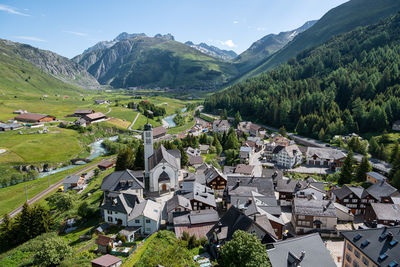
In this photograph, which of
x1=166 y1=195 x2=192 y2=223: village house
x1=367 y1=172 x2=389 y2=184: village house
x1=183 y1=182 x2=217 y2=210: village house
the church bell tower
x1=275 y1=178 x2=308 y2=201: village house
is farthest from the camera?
x1=367 y1=172 x2=389 y2=184: village house

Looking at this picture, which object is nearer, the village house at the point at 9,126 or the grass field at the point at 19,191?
the grass field at the point at 19,191

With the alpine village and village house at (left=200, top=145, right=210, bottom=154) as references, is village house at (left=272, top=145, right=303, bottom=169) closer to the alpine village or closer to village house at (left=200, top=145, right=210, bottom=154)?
the alpine village

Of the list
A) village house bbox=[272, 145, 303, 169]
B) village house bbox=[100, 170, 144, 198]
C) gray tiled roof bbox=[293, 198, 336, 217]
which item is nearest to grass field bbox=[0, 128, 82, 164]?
village house bbox=[100, 170, 144, 198]

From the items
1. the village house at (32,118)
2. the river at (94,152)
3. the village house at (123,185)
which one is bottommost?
the river at (94,152)

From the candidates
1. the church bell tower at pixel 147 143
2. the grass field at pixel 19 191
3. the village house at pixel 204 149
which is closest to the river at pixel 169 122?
the village house at pixel 204 149

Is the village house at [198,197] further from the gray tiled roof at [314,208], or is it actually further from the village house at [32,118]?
the village house at [32,118]

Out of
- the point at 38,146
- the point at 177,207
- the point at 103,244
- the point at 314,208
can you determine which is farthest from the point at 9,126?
the point at 314,208
